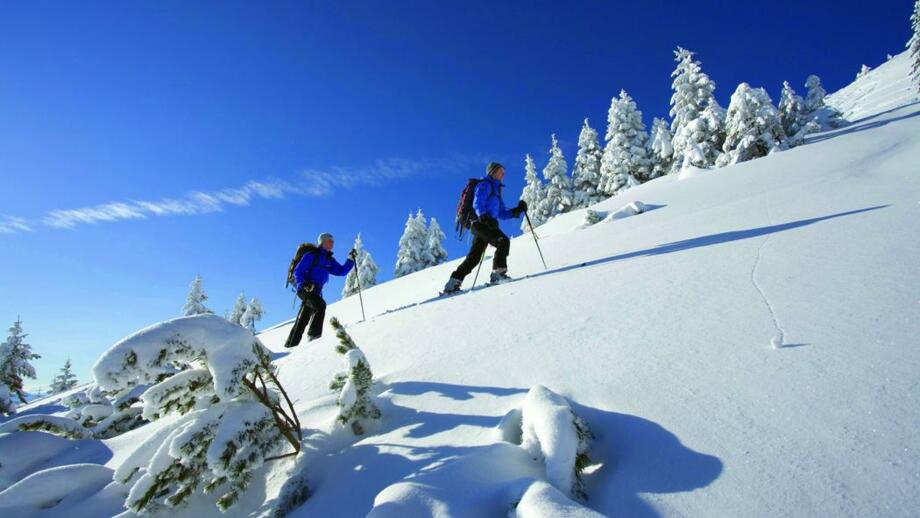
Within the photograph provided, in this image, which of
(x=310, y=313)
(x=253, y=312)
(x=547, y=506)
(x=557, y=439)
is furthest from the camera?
(x=253, y=312)

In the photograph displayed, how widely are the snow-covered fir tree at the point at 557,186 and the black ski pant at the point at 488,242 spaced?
32.9 metres

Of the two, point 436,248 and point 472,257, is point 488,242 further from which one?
point 436,248

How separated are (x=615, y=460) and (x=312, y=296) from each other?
7.01 m

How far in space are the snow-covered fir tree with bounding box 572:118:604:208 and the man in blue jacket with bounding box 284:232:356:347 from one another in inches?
1299

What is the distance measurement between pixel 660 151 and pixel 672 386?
36.4 m

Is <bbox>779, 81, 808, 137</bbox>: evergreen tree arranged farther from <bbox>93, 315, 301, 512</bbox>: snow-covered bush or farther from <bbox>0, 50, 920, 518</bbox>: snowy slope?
<bbox>93, 315, 301, 512</bbox>: snow-covered bush

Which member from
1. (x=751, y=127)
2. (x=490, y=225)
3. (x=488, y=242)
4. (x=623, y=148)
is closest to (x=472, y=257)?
(x=488, y=242)

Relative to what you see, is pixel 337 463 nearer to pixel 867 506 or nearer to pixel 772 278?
pixel 867 506

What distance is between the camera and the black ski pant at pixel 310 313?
797 cm

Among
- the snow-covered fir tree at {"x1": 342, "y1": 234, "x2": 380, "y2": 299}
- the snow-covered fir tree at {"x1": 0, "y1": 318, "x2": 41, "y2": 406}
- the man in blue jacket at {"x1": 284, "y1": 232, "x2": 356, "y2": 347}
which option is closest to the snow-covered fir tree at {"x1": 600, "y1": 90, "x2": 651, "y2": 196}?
the snow-covered fir tree at {"x1": 342, "y1": 234, "x2": 380, "y2": 299}

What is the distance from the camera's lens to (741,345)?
2.80m

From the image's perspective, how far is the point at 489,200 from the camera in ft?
25.2

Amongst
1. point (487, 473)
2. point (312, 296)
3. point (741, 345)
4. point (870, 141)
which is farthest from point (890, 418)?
point (870, 141)

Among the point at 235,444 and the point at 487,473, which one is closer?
the point at 487,473
